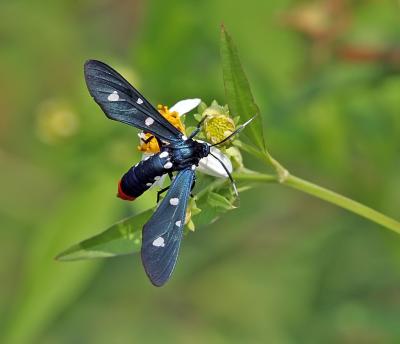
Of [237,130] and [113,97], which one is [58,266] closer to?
[113,97]

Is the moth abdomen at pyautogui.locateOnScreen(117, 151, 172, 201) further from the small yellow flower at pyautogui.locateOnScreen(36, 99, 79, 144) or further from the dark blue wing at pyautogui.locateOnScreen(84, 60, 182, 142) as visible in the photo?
the small yellow flower at pyautogui.locateOnScreen(36, 99, 79, 144)

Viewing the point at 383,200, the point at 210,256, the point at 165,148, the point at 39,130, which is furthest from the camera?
the point at 210,256

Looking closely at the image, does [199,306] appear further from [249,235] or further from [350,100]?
[350,100]

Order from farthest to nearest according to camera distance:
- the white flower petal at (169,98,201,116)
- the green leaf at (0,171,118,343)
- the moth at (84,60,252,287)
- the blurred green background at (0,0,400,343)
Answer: the blurred green background at (0,0,400,343) → the green leaf at (0,171,118,343) → the white flower petal at (169,98,201,116) → the moth at (84,60,252,287)

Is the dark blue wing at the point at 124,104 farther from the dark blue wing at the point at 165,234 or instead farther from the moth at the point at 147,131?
the dark blue wing at the point at 165,234

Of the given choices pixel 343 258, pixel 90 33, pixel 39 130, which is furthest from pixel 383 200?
pixel 90 33

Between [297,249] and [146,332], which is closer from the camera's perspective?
[297,249]

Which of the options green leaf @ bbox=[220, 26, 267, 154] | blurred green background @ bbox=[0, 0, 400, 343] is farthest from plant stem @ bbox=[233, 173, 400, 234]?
blurred green background @ bbox=[0, 0, 400, 343]
